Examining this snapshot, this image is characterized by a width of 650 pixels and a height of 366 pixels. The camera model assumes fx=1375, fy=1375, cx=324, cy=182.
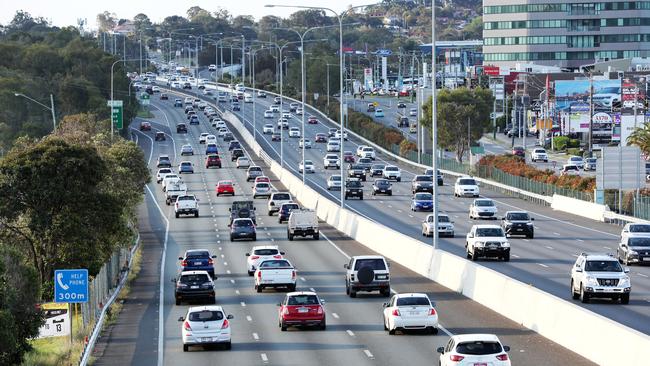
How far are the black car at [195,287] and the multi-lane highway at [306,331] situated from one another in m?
0.57

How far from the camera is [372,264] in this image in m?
45.8

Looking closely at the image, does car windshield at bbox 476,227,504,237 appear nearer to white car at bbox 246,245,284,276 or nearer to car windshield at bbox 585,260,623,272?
white car at bbox 246,245,284,276

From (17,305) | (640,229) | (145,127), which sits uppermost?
(17,305)

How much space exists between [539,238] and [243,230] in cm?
1510

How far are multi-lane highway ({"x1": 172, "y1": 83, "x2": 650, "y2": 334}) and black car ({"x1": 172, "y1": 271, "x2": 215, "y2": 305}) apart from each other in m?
11.2

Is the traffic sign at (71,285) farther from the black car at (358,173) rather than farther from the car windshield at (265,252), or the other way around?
the black car at (358,173)

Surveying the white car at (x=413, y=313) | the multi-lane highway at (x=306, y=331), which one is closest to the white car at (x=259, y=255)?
the multi-lane highway at (x=306, y=331)

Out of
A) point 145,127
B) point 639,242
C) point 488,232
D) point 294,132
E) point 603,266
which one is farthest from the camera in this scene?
point 145,127

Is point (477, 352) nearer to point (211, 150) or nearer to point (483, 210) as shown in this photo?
point (483, 210)

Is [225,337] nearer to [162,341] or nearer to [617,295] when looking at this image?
[162,341]

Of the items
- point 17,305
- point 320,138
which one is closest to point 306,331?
point 17,305

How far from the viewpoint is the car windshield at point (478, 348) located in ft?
88.6

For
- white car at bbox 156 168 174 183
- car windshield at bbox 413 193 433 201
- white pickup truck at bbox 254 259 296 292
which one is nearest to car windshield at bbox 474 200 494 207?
car windshield at bbox 413 193 433 201

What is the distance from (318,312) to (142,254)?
31160mm
